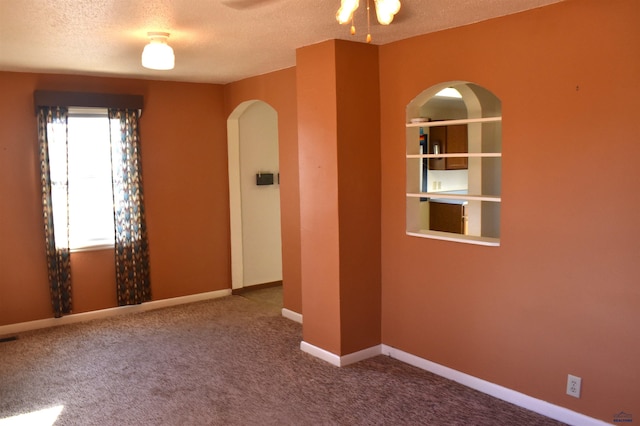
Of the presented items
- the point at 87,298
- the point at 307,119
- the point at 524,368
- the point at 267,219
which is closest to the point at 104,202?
the point at 87,298

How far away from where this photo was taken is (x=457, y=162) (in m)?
7.25

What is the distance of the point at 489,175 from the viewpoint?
4734 millimetres

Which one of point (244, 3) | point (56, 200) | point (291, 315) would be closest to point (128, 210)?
point (56, 200)

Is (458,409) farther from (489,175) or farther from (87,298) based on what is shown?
(87,298)

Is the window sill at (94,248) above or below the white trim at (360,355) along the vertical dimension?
above

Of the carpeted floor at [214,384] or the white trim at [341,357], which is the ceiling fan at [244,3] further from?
the white trim at [341,357]

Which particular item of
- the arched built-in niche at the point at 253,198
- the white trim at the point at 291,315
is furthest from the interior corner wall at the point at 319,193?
the arched built-in niche at the point at 253,198

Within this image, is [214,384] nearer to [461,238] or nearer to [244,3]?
[461,238]

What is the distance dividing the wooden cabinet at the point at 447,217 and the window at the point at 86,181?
3937 millimetres

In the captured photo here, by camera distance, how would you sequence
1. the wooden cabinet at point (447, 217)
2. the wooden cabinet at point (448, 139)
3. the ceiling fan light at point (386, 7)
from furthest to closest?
the wooden cabinet at point (448, 139) → the wooden cabinet at point (447, 217) → the ceiling fan light at point (386, 7)

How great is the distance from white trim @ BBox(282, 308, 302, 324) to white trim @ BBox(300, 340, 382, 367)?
75 cm

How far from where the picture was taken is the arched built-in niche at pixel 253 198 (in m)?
6.05

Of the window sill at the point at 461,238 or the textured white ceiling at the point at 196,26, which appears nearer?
the textured white ceiling at the point at 196,26

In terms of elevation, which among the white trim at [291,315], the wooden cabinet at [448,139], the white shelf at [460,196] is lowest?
the white trim at [291,315]
